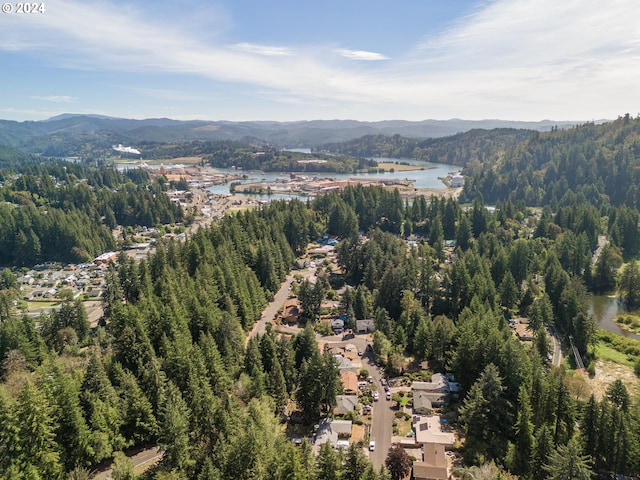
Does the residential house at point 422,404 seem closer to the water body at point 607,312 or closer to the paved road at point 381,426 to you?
the paved road at point 381,426

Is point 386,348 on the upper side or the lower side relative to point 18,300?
upper

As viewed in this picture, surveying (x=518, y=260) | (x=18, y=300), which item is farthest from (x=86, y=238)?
(x=518, y=260)

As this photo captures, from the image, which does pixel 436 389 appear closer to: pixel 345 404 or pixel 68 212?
pixel 345 404

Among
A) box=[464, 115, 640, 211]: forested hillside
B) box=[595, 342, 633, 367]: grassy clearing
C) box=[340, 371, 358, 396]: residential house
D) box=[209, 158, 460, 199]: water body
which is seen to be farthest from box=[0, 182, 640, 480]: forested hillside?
box=[209, 158, 460, 199]: water body

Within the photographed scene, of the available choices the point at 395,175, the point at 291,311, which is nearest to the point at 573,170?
the point at 395,175

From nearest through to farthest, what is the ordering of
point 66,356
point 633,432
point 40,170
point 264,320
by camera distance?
point 633,432 → point 66,356 → point 264,320 → point 40,170

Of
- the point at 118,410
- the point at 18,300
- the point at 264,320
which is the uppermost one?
the point at 118,410

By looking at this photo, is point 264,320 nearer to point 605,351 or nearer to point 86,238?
point 605,351

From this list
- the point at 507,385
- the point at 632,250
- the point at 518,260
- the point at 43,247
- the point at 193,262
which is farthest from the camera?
the point at 43,247

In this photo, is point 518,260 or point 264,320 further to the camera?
point 518,260
